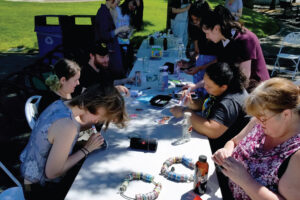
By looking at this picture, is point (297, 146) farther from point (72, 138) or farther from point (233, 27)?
point (233, 27)

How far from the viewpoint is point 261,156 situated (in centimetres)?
173

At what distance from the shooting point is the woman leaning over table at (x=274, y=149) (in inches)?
57.4

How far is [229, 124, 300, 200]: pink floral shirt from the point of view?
155 centimetres

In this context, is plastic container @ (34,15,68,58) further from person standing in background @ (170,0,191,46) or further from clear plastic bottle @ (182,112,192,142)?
clear plastic bottle @ (182,112,192,142)

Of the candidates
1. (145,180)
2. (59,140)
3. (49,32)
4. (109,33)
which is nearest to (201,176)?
(145,180)

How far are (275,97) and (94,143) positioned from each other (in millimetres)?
1271

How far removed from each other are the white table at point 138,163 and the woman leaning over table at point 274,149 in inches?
8.4

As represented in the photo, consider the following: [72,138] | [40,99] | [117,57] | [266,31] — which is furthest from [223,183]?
[266,31]

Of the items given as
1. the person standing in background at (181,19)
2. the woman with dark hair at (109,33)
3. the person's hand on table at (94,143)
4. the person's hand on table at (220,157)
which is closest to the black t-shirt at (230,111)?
the person's hand on table at (220,157)

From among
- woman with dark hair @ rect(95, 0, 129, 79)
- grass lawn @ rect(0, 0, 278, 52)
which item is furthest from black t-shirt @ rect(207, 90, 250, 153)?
grass lawn @ rect(0, 0, 278, 52)

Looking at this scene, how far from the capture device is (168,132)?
7.77 ft

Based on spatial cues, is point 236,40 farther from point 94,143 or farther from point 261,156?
point 94,143

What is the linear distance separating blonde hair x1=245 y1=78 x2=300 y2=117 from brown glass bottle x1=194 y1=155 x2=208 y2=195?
1.41 feet

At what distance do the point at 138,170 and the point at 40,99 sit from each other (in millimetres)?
1435
